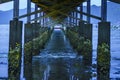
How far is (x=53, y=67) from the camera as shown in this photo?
3209 centimetres

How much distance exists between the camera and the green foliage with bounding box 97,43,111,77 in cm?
2544

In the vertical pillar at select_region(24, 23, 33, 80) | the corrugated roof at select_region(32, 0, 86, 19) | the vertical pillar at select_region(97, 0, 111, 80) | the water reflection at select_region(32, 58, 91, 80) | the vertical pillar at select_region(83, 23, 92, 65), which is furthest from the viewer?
the vertical pillar at select_region(83, 23, 92, 65)

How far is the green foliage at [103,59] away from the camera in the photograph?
2544 cm

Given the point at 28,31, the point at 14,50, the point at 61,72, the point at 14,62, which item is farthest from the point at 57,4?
the point at 14,62

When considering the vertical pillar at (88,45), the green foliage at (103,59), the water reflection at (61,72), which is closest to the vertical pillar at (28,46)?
the water reflection at (61,72)

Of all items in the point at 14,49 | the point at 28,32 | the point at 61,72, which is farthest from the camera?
→ the point at 28,32

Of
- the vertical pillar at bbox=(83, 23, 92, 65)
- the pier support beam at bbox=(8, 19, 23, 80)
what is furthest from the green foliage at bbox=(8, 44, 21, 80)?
the vertical pillar at bbox=(83, 23, 92, 65)

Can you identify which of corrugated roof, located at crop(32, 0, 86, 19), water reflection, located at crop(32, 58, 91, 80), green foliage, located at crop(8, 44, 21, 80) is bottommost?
water reflection, located at crop(32, 58, 91, 80)

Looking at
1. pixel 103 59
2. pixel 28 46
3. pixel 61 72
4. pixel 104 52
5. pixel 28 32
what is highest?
pixel 28 32

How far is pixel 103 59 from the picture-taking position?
25844 millimetres

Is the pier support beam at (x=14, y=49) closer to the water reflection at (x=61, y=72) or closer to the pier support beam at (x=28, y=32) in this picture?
the water reflection at (x=61, y=72)

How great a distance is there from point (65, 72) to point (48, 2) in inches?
268

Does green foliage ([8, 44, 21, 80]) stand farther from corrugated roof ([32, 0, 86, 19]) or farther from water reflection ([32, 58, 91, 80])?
corrugated roof ([32, 0, 86, 19])

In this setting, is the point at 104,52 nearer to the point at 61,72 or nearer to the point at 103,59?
the point at 103,59
